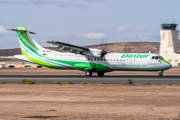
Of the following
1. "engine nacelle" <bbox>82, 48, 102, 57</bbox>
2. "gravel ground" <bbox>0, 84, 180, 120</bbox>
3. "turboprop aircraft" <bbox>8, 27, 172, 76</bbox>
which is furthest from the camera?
"engine nacelle" <bbox>82, 48, 102, 57</bbox>

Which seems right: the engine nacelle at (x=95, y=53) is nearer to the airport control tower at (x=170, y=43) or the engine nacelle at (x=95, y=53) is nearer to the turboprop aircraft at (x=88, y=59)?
the turboprop aircraft at (x=88, y=59)

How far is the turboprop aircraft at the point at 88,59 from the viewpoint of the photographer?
1293 inches

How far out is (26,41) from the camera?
37.5 metres

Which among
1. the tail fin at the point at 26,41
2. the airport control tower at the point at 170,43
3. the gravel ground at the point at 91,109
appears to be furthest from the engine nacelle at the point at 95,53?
the airport control tower at the point at 170,43

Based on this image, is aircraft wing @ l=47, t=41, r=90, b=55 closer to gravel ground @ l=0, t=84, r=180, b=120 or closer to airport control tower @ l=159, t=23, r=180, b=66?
gravel ground @ l=0, t=84, r=180, b=120

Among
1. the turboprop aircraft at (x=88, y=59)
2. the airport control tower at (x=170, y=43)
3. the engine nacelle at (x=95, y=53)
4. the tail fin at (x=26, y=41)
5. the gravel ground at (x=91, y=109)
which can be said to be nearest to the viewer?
the gravel ground at (x=91, y=109)

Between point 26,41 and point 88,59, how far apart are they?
9718 mm

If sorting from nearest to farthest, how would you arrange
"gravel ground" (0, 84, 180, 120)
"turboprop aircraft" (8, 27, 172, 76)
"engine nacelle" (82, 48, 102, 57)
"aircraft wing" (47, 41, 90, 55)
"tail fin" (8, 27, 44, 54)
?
"gravel ground" (0, 84, 180, 120)
"turboprop aircraft" (8, 27, 172, 76)
"aircraft wing" (47, 41, 90, 55)
"engine nacelle" (82, 48, 102, 57)
"tail fin" (8, 27, 44, 54)

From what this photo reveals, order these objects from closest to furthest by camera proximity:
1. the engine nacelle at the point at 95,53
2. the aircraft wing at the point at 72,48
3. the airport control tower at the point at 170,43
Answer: the aircraft wing at the point at 72,48
the engine nacelle at the point at 95,53
the airport control tower at the point at 170,43

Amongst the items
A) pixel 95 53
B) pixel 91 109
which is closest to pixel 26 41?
pixel 95 53

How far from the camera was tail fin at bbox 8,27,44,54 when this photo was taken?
122ft

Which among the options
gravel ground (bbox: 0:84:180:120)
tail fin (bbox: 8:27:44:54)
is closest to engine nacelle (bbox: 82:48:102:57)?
tail fin (bbox: 8:27:44:54)

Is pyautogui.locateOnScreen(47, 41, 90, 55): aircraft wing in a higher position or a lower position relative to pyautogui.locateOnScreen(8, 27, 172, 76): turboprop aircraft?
higher

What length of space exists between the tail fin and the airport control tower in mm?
63631
